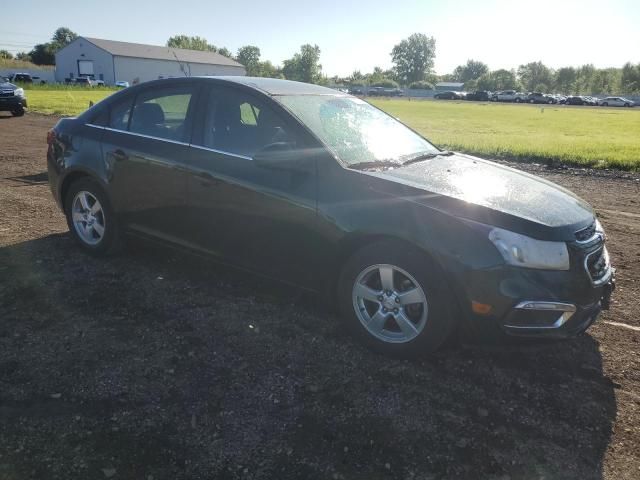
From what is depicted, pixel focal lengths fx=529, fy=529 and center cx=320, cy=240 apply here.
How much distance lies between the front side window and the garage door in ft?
291

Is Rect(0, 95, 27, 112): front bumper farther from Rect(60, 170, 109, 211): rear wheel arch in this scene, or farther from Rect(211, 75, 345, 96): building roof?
Rect(211, 75, 345, 96): building roof

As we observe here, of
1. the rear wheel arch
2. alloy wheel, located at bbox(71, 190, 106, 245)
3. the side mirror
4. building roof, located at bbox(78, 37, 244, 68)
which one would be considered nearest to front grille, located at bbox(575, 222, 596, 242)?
the side mirror

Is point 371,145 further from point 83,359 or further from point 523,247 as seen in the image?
point 83,359

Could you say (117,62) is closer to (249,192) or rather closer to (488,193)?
(249,192)

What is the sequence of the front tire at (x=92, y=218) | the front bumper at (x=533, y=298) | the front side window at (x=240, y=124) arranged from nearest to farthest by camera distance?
the front bumper at (x=533, y=298) < the front side window at (x=240, y=124) < the front tire at (x=92, y=218)

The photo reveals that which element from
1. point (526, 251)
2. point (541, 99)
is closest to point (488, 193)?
point (526, 251)

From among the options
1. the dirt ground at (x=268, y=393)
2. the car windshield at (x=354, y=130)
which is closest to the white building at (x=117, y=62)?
the car windshield at (x=354, y=130)

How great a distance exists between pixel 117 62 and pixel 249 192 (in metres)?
84.9

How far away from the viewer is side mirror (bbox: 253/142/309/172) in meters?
3.57

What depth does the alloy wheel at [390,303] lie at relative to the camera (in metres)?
3.30

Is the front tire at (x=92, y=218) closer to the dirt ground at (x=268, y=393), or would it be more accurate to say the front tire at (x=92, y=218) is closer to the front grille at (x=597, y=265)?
the dirt ground at (x=268, y=393)

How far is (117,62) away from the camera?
7894cm

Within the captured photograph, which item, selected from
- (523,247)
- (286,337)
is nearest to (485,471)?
(523,247)

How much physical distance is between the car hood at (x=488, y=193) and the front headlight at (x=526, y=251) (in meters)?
0.12
